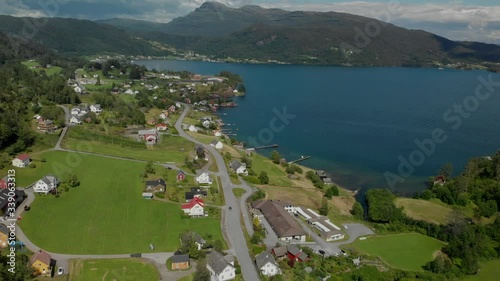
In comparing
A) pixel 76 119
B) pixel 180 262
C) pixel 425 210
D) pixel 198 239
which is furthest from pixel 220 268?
pixel 76 119

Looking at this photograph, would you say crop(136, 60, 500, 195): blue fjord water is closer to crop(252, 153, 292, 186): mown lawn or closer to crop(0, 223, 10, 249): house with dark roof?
crop(252, 153, 292, 186): mown lawn

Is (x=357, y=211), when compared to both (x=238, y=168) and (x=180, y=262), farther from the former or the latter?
(x=180, y=262)

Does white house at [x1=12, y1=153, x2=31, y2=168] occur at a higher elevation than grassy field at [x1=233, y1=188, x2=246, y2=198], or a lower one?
higher

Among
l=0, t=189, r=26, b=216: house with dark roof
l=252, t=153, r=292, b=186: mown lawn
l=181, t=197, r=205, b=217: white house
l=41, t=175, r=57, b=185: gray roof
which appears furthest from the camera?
l=252, t=153, r=292, b=186: mown lawn

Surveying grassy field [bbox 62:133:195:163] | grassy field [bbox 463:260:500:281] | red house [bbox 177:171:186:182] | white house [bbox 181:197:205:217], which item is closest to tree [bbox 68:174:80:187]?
grassy field [bbox 62:133:195:163]

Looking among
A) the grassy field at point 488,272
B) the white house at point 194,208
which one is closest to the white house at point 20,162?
the white house at point 194,208
